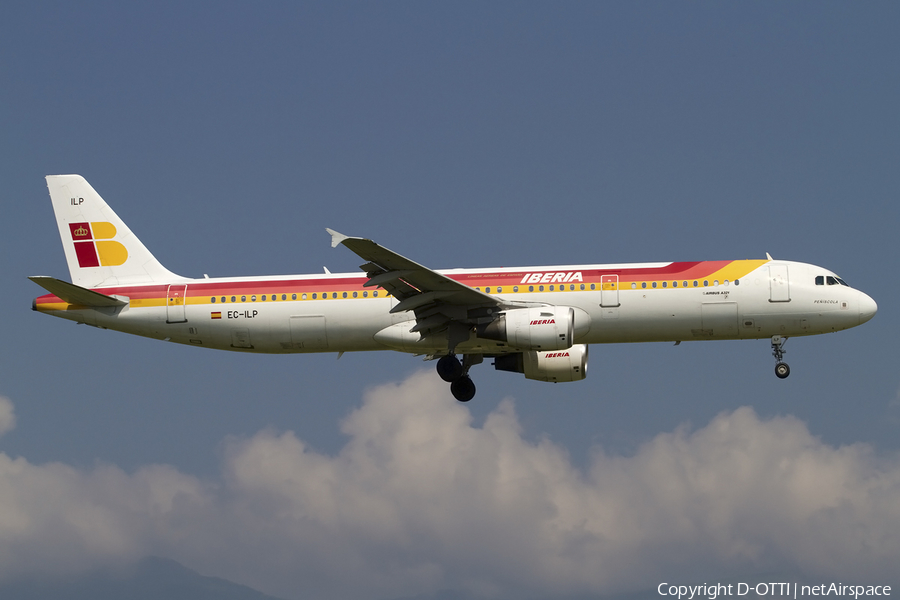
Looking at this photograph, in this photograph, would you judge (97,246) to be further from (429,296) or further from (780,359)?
(780,359)

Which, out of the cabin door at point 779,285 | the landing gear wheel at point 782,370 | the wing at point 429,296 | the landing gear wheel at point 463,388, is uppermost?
the cabin door at point 779,285

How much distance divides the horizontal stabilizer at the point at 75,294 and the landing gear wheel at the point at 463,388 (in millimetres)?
12941

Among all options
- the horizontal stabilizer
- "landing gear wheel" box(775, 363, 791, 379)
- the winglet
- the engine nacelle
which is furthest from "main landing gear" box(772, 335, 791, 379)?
the horizontal stabilizer

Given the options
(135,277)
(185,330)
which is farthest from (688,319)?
(135,277)

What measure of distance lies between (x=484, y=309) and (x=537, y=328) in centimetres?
227

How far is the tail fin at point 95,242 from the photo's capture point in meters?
41.0

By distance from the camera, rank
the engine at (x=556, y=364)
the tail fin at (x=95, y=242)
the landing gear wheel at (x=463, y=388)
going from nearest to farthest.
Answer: the engine at (x=556, y=364) → the landing gear wheel at (x=463, y=388) → the tail fin at (x=95, y=242)

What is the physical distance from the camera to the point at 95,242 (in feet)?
138

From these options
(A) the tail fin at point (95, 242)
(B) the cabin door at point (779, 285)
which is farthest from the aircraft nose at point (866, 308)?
(A) the tail fin at point (95, 242)

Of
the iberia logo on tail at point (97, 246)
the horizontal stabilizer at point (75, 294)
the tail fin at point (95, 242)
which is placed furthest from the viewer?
the iberia logo on tail at point (97, 246)

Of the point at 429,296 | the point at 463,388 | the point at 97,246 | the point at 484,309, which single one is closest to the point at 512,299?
the point at 484,309

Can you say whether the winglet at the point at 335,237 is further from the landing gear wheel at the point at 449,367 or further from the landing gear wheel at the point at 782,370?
the landing gear wheel at the point at 782,370

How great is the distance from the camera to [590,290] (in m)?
36.6

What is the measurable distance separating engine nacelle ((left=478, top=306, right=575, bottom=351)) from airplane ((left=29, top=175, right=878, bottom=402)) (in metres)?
0.04
